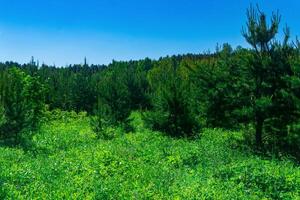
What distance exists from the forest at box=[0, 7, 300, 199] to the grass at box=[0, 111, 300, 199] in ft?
0.15

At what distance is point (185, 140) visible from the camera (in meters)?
27.7

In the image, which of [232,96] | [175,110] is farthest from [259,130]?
[175,110]

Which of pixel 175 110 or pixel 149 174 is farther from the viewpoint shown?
pixel 175 110

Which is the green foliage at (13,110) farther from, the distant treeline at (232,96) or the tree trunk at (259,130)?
the tree trunk at (259,130)

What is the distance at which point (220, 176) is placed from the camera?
17.0 meters

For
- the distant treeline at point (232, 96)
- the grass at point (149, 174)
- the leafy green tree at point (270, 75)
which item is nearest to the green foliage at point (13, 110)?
the distant treeline at point (232, 96)

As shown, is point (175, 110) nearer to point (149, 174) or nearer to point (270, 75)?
point (270, 75)

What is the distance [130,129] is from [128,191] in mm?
21875

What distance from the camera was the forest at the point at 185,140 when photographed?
1492 cm

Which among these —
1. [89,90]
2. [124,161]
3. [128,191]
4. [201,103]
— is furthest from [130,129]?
[89,90]

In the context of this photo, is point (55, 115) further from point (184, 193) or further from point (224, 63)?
point (184, 193)

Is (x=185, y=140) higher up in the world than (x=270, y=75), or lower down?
lower down

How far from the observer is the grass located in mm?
13719

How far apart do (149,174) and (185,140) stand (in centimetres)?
1124
